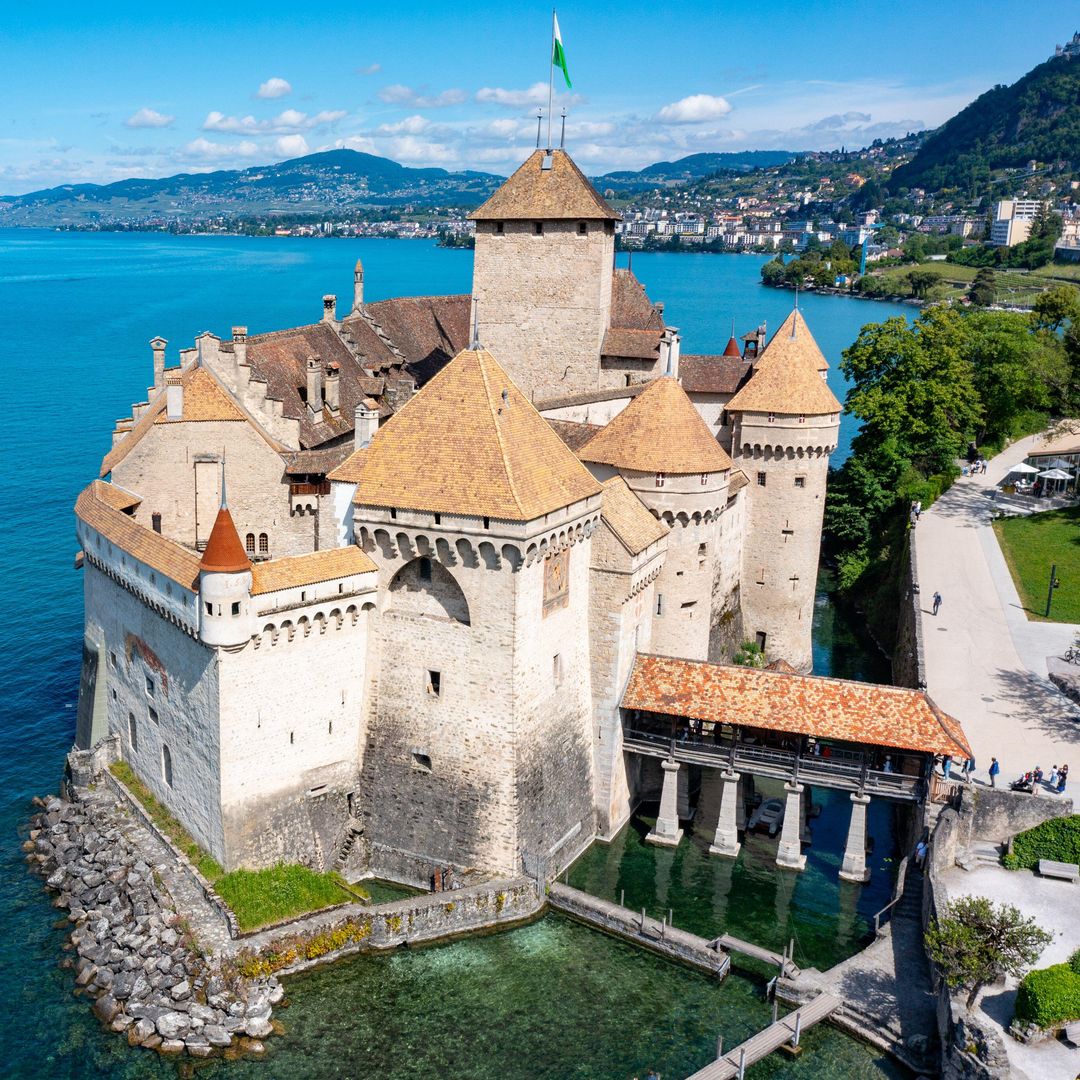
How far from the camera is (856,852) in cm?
3244

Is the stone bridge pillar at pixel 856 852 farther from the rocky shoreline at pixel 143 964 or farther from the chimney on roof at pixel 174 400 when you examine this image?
the chimney on roof at pixel 174 400

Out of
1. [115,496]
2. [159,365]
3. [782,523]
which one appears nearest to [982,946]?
[782,523]

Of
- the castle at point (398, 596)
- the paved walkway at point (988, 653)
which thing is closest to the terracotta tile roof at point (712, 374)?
the castle at point (398, 596)

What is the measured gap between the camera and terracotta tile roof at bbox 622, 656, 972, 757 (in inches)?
1228

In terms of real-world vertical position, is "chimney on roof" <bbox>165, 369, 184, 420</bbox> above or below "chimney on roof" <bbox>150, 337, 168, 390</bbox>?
below

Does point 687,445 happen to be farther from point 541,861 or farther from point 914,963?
point 914,963

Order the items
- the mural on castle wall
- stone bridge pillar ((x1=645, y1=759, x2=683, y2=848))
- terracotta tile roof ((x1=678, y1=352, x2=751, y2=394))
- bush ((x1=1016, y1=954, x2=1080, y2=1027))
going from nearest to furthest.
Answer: bush ((x1=1016, y1=954, x2=1080, y2=1027)) < the mural on castle wall < stone bridge pillar ((x1=645, y1=759, x2=683, y2=848)) < terracotta tile roof ((x1=678, y1=352, x2=751, y2=394))

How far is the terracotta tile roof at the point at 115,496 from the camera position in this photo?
3619cm

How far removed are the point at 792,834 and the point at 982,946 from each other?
31.0ft

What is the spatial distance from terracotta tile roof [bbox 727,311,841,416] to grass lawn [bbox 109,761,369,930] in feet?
75.1

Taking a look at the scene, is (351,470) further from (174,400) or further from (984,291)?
(984,291)

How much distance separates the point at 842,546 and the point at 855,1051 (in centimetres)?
3645

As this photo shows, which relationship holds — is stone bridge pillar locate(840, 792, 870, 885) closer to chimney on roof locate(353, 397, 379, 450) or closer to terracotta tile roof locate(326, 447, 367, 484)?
terracotta tile roof locate(326, 447, 367, 484)

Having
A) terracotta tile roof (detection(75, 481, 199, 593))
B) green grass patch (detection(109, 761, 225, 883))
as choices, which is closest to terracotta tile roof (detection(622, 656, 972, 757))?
green grass patch (detection(109, 761, 225, 883))
